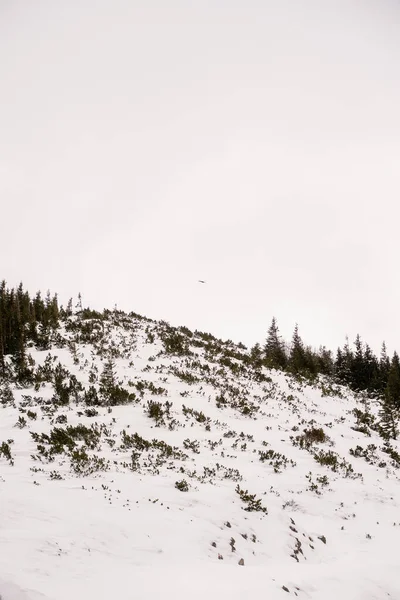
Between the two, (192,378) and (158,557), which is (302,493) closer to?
(158,557)

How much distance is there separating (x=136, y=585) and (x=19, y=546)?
5.68 ft

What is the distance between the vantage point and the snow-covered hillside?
17.0ft

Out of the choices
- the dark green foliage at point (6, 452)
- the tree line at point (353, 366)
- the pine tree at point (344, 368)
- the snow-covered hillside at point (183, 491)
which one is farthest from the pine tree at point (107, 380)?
the pine tree at point (344, 368)

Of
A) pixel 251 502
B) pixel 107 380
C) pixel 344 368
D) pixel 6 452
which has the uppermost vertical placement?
pixel 344 368

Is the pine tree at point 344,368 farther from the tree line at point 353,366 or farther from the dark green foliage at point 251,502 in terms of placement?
the dark green foliage at point 251,502

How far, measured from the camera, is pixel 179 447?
11062 mm

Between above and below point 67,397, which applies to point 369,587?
below

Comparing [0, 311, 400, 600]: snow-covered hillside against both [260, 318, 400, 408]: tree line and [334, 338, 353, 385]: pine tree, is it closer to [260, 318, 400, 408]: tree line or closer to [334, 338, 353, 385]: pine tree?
[260, 318, 400, 408]: tree line

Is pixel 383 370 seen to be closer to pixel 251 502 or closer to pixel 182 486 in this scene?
pixel 251 502

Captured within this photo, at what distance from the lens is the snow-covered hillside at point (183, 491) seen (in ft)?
17.0

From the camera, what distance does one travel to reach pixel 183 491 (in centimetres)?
824

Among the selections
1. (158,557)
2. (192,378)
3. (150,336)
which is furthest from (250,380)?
(158,557)

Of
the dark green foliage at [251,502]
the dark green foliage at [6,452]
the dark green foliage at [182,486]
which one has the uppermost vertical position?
the dark green foliage at [6,452]

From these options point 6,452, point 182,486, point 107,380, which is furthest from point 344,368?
point 6,452
